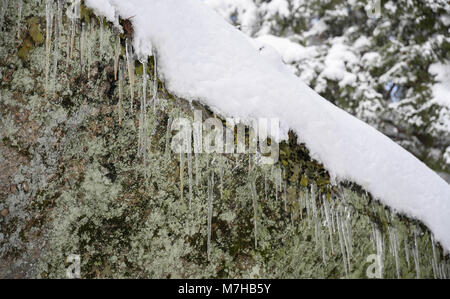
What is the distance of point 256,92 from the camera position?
1.45m

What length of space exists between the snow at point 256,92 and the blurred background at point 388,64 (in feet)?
12.0

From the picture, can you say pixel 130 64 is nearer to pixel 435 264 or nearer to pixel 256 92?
pixel 256 92

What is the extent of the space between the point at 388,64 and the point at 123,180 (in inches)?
206

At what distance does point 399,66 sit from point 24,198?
5.56 meters

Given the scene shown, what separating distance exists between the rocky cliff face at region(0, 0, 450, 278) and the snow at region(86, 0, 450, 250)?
84mm

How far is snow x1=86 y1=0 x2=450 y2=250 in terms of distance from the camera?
143 centimetres

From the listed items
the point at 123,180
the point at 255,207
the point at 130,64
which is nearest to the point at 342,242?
the point at 255,207

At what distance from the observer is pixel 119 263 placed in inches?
56.2

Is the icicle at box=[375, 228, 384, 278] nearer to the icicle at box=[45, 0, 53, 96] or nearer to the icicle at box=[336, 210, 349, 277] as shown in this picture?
the icicle at box=[336, 210, 349, 277]

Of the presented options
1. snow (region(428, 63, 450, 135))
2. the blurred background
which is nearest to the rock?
the blurred background

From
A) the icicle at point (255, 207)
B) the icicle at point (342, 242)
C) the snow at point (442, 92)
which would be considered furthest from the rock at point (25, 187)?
the snow at point (442, 92)
